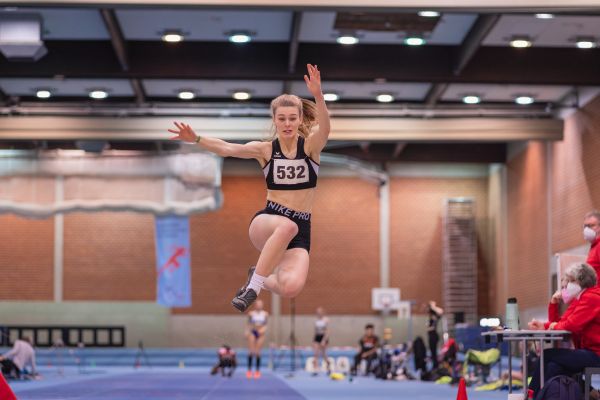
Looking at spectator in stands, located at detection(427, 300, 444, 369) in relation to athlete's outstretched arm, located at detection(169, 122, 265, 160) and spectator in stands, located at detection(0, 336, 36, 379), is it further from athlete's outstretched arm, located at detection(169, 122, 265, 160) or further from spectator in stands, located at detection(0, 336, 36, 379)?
athlete's outstretched arm, located at detection(169, 122, 265, 160)

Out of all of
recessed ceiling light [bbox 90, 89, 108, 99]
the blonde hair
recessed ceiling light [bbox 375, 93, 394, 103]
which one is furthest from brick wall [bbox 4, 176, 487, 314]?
the blonde hair

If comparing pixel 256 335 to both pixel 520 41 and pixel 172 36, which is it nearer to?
pixel 172 36

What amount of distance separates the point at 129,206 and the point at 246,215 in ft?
36.7

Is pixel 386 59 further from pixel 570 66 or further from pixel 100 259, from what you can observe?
pixel 100 259

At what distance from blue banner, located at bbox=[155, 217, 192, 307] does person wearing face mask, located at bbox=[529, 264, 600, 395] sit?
1559 centimetres

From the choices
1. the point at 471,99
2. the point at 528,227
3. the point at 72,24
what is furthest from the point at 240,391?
the point at 528,227

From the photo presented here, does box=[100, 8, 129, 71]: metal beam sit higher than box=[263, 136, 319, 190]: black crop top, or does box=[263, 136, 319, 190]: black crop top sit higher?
box=[100, 8, 129, 71]: metal beam

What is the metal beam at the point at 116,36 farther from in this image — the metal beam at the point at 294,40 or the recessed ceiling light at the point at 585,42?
the recessed ceiling light at the point at 585,42

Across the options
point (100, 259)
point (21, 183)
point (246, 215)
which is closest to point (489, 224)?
point (246, 215)

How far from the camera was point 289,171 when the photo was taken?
714 cm

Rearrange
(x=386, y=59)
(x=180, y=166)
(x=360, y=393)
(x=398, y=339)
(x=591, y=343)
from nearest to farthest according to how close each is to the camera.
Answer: (x=591, y=343) < (x=360, y=393) < (x=386, y=59) < (x=180, y=166) < (x=398, y=339)

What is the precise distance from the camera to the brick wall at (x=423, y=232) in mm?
35938

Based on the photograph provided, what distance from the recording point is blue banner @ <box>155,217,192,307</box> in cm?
2466

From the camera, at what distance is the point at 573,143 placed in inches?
1025
